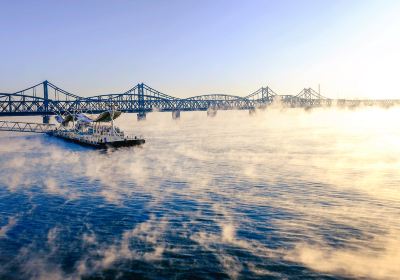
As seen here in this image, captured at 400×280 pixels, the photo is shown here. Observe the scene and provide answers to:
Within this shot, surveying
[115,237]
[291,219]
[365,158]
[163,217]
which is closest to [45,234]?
[115,237]

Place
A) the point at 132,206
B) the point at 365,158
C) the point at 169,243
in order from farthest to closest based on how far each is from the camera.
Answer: the point at 365,158, the point at 132,206, the point at 169,243

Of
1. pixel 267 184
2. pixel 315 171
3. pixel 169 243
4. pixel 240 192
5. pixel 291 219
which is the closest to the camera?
pixel 169 243

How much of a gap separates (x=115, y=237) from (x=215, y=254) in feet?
26.2

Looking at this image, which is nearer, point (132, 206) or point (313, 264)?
point (313, 264)

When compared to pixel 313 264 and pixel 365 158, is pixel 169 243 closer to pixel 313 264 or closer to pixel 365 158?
pixel 313 264

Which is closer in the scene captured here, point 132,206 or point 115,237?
point 115,237

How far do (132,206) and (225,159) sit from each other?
3949 centimetres

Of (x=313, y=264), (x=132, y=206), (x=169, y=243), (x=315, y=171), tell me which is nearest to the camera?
(x=313, y=264)

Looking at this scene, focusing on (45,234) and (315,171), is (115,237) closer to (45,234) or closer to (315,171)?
(45,234)

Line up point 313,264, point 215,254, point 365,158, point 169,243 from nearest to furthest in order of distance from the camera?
point 313,264 → point 215,254 → point 169,243 → point 365,158

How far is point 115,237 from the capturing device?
28.8 m

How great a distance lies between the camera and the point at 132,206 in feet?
124

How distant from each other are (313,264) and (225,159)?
52.7m

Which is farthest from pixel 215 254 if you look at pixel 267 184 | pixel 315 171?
pixel 315 171
